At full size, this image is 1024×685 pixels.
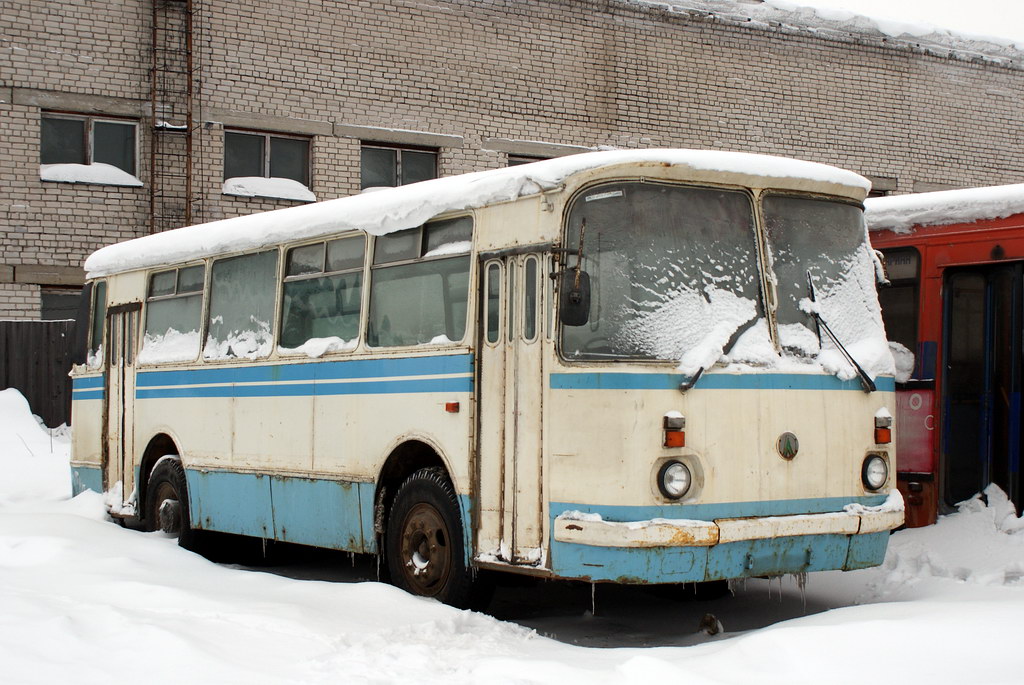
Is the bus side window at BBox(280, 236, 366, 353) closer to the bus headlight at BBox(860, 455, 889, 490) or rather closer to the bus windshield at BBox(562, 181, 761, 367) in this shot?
the bus windshield at BBox(562, 181, 761, 367)

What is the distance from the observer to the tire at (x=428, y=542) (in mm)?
7859

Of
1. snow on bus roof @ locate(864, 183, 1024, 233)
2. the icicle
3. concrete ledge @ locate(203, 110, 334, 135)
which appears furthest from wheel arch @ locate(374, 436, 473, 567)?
concrete ledge @ locate(203, 110, 334, 135)

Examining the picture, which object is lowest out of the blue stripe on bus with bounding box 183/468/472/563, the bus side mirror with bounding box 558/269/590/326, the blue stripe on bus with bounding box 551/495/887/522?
the blue stripe on bus with bounding box 183/468/472/563

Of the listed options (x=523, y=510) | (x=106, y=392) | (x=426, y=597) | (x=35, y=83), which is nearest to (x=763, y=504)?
(x=523, y=510)

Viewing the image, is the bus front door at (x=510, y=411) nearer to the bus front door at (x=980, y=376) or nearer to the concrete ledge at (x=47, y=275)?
the bus front door at (x=980, y=376)

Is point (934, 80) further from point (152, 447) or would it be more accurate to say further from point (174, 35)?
point (152, 447)

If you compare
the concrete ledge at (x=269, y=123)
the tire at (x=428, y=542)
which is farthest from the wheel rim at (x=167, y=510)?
the concrete ledge at (x=269, y=123)

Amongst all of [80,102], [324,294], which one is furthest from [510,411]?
[80,102]

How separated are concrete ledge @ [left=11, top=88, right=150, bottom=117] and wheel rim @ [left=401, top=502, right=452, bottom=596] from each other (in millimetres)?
13686

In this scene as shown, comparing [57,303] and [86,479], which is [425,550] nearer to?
[86,479]

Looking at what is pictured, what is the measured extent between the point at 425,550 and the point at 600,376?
2017mm

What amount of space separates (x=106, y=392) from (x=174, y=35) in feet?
31.3

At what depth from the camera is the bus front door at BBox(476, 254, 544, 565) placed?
7.25 meters

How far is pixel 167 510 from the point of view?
1143 cm
